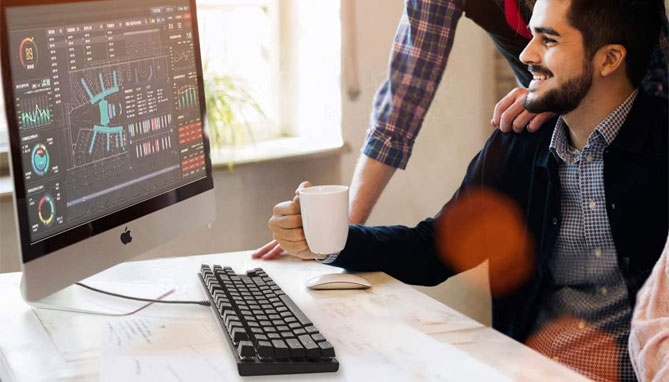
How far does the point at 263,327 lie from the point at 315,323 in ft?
0.43

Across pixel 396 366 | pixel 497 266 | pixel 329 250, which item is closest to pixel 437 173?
pixel 497 266

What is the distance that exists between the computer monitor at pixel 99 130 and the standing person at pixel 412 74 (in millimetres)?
497

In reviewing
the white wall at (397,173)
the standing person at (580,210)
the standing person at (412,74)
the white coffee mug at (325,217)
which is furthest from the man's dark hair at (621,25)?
the white wall at (397,173)

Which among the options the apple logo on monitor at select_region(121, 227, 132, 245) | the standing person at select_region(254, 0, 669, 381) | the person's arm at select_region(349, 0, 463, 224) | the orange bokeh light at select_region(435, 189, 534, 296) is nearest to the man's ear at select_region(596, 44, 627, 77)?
the standing person at select_region(254, 0, 669, 381)

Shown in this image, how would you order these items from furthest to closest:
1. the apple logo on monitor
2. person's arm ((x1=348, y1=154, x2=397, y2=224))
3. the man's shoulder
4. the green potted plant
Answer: the green potted plant < person's arm ((x1=348, y1=154, x2=397, y2=224)) < the man's shoulder < the apple logo on monitor

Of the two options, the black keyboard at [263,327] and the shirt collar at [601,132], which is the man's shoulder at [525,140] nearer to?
the shirt collar at [601,132]

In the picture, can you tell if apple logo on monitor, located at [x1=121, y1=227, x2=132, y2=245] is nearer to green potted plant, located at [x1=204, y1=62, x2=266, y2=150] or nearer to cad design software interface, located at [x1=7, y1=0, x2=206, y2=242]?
cad design software interface, located at [x1=7, y1=0, x2=206, y2=242]

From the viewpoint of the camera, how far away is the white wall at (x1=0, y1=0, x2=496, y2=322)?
2740mm

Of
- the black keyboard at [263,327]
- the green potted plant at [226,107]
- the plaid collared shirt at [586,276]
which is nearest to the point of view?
the black keyboard at [263,327]

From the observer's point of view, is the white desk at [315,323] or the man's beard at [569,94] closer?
the white desk at [315,323]

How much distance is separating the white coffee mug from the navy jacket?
0.08 metres

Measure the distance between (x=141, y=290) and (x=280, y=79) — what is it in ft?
4.70

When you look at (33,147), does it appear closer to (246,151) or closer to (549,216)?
(549,216)

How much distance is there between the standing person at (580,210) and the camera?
1.66 m
